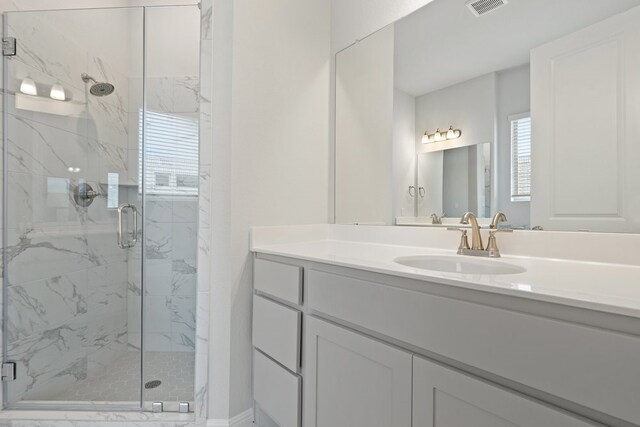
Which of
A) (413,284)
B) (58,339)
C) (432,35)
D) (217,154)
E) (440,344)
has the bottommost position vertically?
(58,339)

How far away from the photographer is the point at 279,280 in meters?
1.31

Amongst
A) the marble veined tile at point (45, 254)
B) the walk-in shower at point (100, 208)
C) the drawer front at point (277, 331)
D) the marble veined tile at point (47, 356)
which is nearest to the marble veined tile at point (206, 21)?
the walk-in shower at point (100, 208)

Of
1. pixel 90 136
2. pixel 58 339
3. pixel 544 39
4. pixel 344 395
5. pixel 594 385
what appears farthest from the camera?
pixel 90 136

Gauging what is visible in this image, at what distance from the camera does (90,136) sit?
1.92m

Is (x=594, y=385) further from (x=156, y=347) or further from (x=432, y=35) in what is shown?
(x=156, y=347)

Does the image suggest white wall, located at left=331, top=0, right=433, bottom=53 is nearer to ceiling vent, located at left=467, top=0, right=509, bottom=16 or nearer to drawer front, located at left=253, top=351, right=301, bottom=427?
ceiling vent, located at left=467, top=0, right=509, bottom=16

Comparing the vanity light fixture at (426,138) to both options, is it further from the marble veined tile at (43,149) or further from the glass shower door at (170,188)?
the marble veined tile at (43,149)

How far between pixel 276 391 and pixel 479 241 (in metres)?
1.01

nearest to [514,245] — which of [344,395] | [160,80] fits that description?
[344,395]

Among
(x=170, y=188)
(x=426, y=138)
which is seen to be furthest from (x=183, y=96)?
(x=426, y=138)

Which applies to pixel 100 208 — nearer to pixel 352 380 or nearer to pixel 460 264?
pixel 352 380

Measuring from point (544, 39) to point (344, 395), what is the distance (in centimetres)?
141

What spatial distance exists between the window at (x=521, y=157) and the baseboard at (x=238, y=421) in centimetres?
148

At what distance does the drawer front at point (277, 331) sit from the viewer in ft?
3.96
